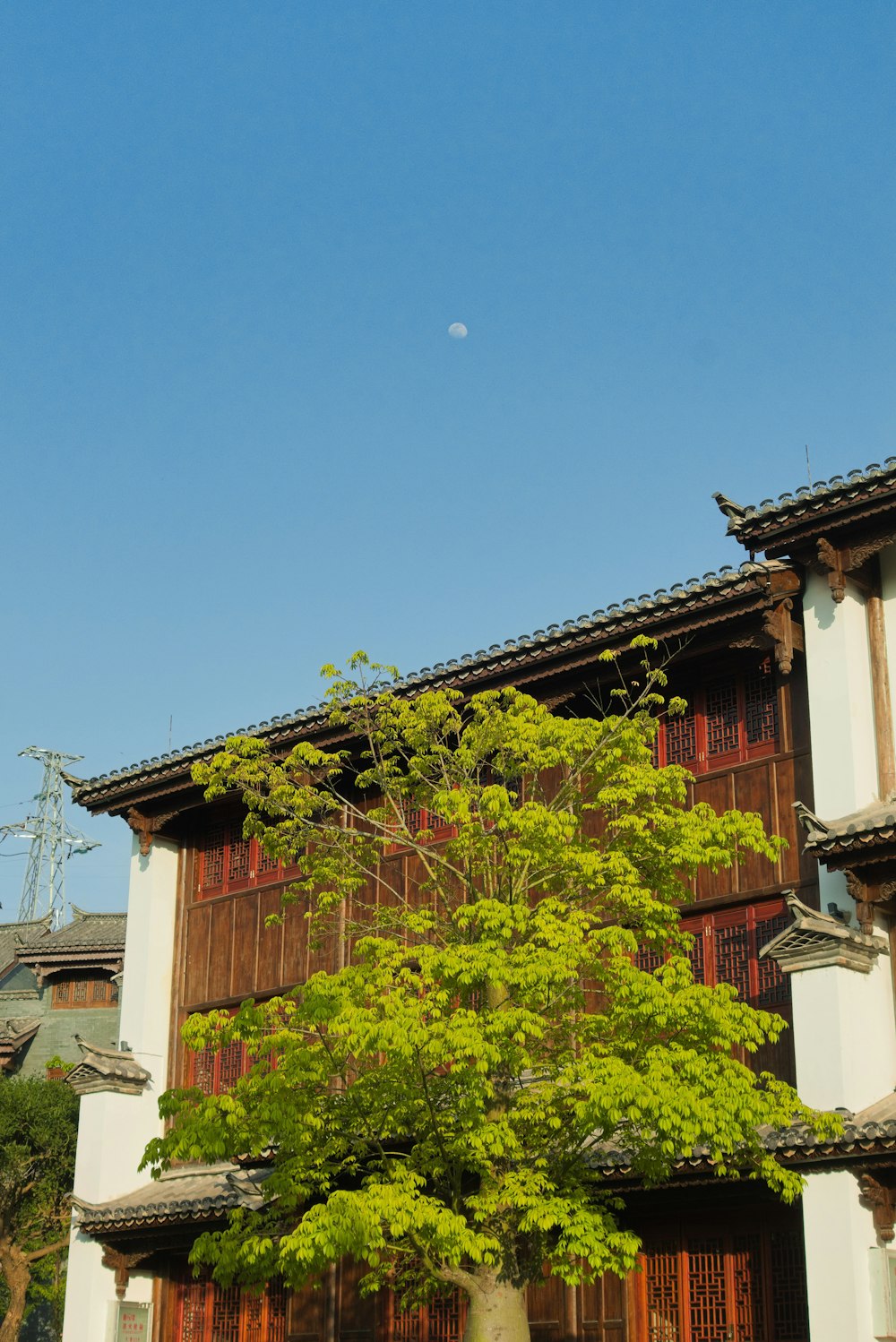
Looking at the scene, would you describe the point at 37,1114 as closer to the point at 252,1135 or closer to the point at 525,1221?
the point at 252,1135

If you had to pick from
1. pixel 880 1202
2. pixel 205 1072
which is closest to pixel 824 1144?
pixel 880 1202

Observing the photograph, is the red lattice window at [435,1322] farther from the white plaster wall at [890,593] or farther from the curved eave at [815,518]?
the curved eave at [815,518]

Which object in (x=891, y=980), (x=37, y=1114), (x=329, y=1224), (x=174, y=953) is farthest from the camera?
(x=37, y=1114)

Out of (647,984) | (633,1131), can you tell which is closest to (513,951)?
(647,984)

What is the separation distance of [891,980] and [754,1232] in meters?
2.82

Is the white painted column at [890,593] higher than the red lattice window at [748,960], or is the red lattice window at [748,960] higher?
the white painted column at [890,593]

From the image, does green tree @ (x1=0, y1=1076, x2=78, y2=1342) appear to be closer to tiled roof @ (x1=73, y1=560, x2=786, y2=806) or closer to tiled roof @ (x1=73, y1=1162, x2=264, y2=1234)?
tiled roof @ (x1=73, y1=1162, x2=264, y2=1234)

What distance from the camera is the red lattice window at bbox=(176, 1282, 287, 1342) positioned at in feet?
66.1

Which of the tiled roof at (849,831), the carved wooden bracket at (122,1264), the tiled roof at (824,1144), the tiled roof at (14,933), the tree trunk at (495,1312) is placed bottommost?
the tree trunk at (495,1312)

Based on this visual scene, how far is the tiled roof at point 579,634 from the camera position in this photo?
1775cm

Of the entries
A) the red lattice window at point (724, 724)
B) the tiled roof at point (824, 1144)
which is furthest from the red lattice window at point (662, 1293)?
the red lattice window at point (724, 724)

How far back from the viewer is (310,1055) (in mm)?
13852

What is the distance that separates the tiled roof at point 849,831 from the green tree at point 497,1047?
4.09 ft

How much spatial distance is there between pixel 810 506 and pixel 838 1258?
736 cm
